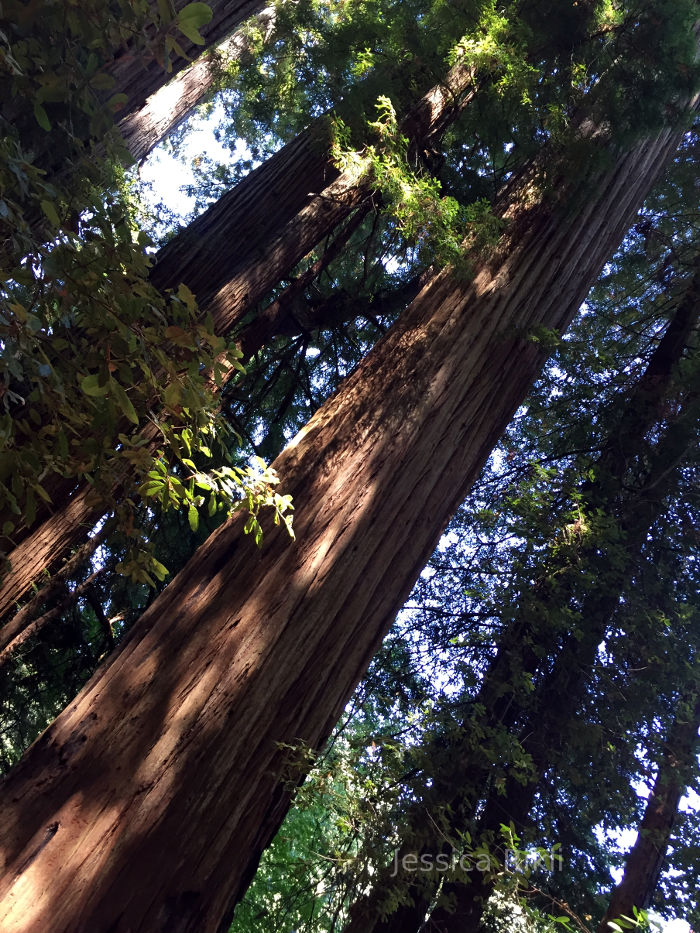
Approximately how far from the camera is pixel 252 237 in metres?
4.20

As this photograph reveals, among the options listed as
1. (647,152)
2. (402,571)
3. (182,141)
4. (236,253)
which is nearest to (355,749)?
(402,571)

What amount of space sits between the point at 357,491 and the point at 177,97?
240 inches

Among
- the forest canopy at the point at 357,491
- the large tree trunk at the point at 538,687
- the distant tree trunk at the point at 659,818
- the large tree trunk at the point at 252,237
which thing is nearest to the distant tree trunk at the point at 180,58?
the forest canopy at the point at 357,491

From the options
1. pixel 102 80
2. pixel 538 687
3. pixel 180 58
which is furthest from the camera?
A: pixel 538 687

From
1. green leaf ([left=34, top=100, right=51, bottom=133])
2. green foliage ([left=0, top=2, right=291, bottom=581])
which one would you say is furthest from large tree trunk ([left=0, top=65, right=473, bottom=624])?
green leaf ([left=34, top=100, right=51, bottom=133])

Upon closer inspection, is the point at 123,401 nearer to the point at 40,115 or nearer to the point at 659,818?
the point at 40,115

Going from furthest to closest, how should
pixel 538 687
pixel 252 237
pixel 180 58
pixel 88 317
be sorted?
pixel 252 237, pixel 538 687, pixel 180 58, pixel 88 317

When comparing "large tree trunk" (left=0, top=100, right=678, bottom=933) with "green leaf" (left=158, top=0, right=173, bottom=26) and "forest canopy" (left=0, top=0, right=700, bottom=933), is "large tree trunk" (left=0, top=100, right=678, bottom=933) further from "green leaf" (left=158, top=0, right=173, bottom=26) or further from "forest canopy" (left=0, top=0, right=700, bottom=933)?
"green leaf" (left=158, top=0, right=173, bottom=26)

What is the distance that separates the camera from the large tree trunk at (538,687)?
288 cm

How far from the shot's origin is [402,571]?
2.47 meters

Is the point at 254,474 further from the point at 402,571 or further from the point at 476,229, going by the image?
the point at 476,229

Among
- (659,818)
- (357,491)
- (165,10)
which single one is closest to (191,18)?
(165,10)

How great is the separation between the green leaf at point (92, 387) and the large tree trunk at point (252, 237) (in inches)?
61.6

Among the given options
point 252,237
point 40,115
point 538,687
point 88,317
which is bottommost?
point 88,317
